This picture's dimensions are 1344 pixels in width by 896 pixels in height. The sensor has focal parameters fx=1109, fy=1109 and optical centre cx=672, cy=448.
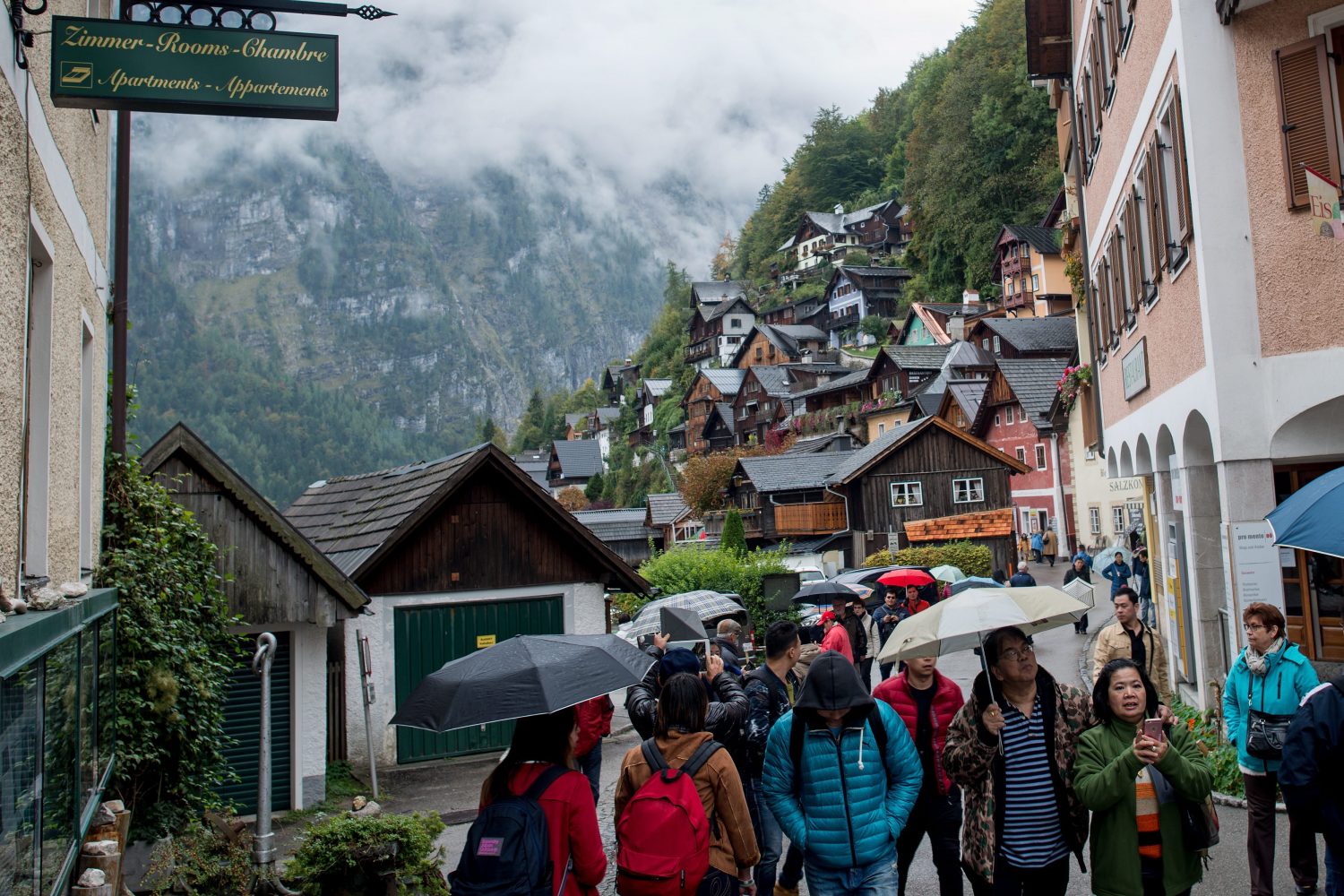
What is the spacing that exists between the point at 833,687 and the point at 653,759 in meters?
0.94

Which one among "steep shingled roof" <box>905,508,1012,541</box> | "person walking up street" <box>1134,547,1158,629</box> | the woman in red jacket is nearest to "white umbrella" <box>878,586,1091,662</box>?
the woman in red jacket

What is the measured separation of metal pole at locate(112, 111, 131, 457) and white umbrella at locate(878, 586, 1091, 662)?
6512 mm

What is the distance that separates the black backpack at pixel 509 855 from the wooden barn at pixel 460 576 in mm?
10582

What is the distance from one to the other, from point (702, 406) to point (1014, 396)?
4619cm

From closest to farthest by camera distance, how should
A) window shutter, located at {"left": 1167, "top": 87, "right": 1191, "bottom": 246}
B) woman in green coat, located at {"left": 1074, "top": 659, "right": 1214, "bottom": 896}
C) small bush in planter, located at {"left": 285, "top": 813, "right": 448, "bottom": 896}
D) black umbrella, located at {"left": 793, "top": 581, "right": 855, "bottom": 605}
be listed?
woman in green coat, located at {"left": 1074, "top": 659, "right": 1214, "bottom": 896}, small bush in planter, located at {"left": 285, "top": 813, "right": 448, "bottom": 896}, window shutter, located at {"left": 1167, "top": 87, "right": 1191, "bottom": 246}, black umbrella, located at {"left": 793, "top": 581, "right": 855, "bottom": 605}

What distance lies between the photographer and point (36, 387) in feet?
19.3

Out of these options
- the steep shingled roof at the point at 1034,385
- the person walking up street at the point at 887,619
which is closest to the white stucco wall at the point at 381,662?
the person walking up street at the point at 887,619

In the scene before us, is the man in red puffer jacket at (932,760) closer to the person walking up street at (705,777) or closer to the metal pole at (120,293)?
the person walking up street at (705,777)

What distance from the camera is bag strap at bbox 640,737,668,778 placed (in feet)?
17.5

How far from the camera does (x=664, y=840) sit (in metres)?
5.05

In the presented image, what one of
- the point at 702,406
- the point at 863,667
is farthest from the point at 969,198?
the point at 863,667

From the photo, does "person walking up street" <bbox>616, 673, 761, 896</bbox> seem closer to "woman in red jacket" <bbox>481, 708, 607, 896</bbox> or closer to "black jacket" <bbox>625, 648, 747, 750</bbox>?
"black jacket" <bbox>625, 648, 747, 750</bbox>

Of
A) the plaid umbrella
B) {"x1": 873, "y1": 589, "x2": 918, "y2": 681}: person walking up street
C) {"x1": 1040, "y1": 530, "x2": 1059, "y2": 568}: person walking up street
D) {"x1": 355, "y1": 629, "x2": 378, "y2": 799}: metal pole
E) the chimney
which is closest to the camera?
{"x1": 355, "y1": 629, "x2": 378, "y2": 799}: metal pole

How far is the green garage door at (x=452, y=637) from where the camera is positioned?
50.1 ft
